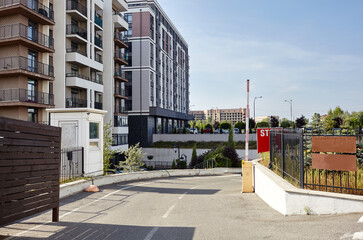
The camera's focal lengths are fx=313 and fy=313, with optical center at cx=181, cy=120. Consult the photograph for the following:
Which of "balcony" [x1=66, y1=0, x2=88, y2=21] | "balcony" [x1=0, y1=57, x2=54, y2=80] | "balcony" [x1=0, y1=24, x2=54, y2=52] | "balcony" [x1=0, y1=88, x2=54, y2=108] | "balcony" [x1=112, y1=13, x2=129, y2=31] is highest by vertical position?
"balcony" [x1=112, y1=13, x2=129, y2=31]

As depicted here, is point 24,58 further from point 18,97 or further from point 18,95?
point 18,97

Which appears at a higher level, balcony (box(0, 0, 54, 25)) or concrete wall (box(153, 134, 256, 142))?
balcony (box(0, 0, 54, 25))

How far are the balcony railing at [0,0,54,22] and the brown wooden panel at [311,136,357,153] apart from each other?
91.8ft

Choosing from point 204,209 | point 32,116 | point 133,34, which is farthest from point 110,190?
point 133,34

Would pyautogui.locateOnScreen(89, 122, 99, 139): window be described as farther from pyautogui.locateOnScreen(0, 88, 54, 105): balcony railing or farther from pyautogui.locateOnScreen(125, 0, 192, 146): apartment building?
pyautogui.locateOnScreen(125, 0, 192, 146): apartment building

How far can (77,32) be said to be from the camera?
35750mm

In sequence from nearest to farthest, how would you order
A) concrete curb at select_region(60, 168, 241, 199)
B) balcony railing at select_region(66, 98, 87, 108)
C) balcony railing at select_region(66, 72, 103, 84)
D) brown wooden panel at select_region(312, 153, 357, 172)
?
1. brown wooden panel at select_region(312, 153, 357, 172)
2. concrete curb at select_region(60, 168, 241, 199)
3. balcony railing at select_region(66, 98, 87, 108)
4. balcony railing at select_region(66, 72, 103, 84)

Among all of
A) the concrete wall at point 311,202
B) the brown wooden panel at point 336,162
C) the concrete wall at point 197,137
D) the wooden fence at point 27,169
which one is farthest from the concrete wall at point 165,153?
the wooden fence at point 27,169

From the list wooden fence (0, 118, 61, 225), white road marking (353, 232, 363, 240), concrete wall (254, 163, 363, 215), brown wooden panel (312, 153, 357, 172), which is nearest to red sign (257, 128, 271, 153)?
concrete wall (254, 163, 363, 215)

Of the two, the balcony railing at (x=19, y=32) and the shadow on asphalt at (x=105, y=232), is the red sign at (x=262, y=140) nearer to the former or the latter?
the shadow on asphalt at (x=105, y=232)

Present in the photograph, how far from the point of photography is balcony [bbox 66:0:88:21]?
34312 mm

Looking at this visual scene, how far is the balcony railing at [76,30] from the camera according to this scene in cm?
3441

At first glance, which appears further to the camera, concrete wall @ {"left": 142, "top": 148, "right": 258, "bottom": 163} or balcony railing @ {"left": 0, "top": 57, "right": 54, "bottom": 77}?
concrete wall @ {"left": 142, "top": 148, "right": 258, "bottom": 163}

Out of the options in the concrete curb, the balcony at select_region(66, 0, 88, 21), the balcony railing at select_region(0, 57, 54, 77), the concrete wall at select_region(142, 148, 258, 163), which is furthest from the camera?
the concrete wall at select_region(142, 148, 258, 163)
